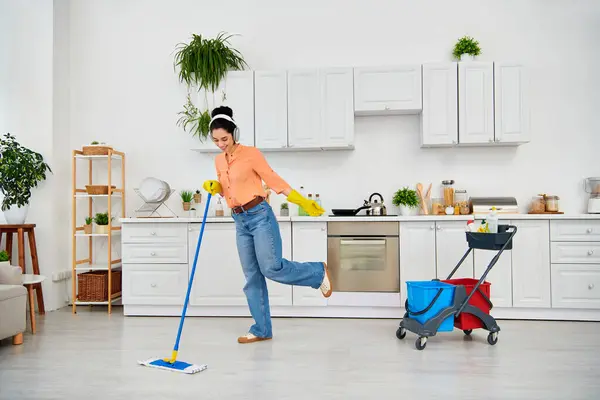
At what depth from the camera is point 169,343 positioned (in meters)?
3.65

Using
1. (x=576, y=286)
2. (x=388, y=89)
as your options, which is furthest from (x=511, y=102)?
(x=576, y=286)

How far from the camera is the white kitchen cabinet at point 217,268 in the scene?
4.54m

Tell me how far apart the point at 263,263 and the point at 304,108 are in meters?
1.84

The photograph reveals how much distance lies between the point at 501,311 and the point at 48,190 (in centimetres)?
437

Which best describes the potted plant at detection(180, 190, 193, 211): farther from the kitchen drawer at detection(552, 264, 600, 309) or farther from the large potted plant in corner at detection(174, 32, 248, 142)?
the kitchen drawer at detection(552, 264, 600, 309)

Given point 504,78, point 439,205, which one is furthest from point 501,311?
point 504,78

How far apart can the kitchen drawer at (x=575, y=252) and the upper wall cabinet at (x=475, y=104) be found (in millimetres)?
987

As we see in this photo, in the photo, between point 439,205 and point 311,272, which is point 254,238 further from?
point 439,205

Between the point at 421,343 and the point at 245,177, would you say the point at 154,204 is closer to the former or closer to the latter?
the point at 245,177

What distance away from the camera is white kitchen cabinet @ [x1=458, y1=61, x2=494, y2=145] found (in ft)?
15.0

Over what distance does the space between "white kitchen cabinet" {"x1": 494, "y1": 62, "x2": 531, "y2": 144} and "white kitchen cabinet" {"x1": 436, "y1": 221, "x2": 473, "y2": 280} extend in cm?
95

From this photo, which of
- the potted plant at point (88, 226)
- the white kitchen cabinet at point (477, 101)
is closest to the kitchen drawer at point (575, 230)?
the white kitchen cabinet at point (477, 101)

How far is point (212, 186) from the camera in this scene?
3.45 meters

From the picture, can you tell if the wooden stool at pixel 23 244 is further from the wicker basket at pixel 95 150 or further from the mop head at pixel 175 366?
the mop head at pixel 175 366
